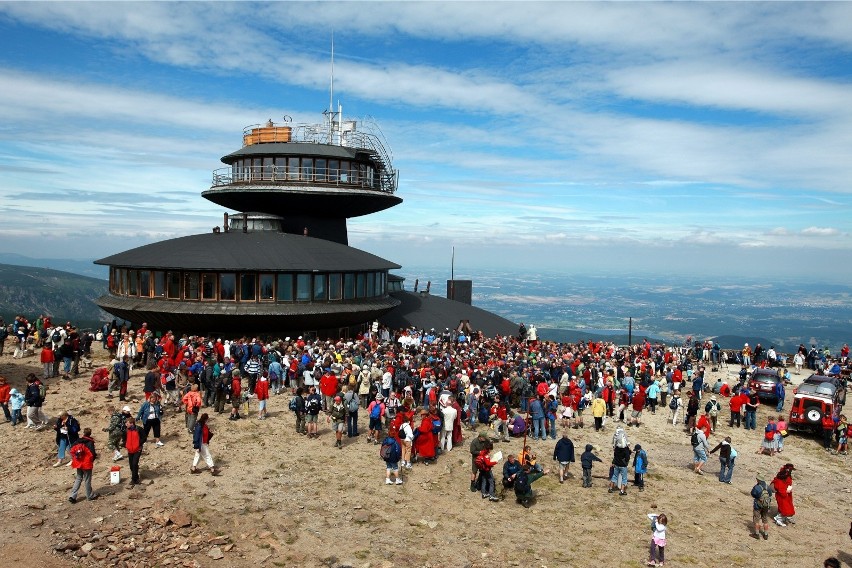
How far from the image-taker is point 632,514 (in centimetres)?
1639

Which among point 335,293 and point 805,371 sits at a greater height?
point 335,293

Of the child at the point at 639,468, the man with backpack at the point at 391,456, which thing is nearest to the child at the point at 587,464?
the child at the point at 639,468

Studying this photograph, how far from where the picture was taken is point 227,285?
32.8 metres

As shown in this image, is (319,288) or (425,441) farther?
(319,288)

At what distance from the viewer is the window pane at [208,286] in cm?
3262

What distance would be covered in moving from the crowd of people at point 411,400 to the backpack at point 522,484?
4cm

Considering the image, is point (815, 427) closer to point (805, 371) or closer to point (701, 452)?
point (701, 452)

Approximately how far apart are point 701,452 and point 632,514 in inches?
187

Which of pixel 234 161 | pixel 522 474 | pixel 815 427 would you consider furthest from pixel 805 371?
pixel 234 161

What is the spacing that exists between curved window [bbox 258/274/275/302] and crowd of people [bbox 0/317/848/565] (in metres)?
5.57

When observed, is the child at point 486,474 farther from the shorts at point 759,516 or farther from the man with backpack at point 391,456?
the shorts at point 759,516

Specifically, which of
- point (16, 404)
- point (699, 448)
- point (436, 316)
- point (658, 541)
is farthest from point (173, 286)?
point (658, 541)

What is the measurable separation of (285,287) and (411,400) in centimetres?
1565

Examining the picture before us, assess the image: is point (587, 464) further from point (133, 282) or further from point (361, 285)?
point (133, 282)
